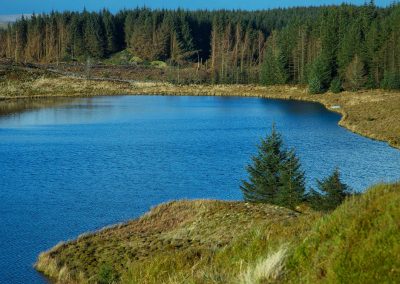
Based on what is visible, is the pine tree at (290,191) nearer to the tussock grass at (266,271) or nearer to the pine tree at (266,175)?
the pine tree at (266,175)

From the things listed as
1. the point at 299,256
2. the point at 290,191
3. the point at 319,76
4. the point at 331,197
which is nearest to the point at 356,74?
the point at 319,76

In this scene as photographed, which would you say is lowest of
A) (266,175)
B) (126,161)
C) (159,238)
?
(126,161)

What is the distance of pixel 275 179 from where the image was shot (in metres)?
25.7

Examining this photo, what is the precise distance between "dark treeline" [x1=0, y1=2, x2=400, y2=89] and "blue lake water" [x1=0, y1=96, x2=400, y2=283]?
21.6 metres

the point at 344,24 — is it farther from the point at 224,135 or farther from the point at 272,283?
the point at 272,283

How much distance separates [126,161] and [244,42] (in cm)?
11007

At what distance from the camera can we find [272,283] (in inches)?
294

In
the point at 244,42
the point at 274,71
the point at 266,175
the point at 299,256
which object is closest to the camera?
the point at 299,256

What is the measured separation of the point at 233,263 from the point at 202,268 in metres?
0.61

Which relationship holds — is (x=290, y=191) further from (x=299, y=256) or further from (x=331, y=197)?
(x=299, y=256)

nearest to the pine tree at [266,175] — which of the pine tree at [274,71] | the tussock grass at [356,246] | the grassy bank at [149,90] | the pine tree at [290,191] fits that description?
the pine tree at [290,191]

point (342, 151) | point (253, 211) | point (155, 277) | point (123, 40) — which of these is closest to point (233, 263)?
point (155, 277)

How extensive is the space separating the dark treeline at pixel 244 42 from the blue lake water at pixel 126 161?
21571 mm

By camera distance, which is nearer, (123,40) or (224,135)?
(224,135)
